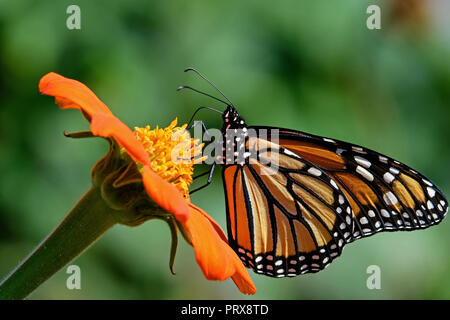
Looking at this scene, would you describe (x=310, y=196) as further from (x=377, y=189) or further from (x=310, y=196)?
(x=377, y=189)

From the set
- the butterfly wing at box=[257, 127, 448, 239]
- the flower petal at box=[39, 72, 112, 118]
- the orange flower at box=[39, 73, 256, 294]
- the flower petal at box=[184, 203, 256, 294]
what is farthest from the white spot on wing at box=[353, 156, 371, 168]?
the flower petal at box=[39, 72, 112, 118]

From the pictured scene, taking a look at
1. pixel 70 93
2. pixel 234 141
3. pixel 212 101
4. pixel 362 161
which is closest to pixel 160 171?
pixel 70 93

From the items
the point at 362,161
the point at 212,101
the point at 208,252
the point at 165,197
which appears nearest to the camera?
the point at 165,197

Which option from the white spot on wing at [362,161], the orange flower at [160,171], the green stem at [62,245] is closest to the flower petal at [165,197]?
the orange flower at [160,171]

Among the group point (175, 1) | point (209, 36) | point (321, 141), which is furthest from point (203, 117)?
point (321, 141)
